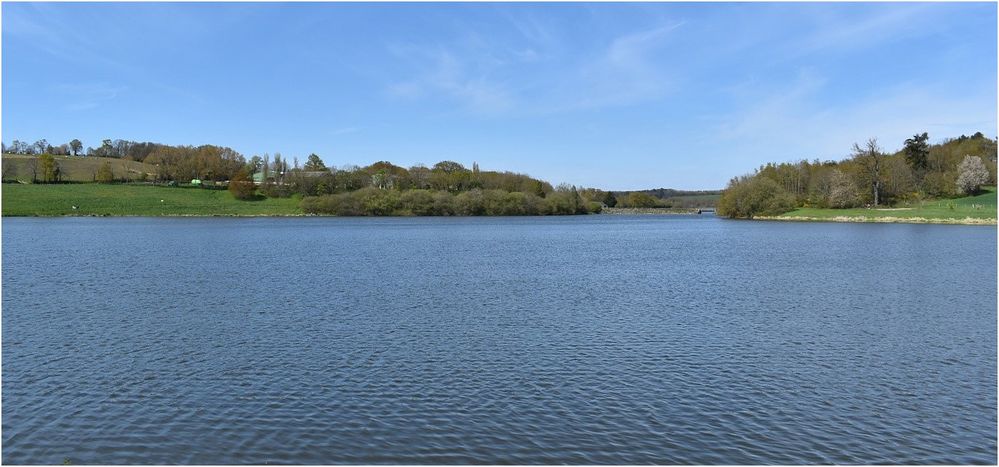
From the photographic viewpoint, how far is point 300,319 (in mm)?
21391

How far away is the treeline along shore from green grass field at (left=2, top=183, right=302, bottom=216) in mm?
181

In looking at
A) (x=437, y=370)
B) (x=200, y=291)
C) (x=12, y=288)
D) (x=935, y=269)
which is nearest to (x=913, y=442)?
(x=437, y=370)

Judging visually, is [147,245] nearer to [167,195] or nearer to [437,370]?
[437,370]

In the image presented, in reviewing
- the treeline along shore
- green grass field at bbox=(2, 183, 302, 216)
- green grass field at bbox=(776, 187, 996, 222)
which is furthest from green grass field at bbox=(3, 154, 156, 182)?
green grass field at bbox=(776, 187, 996, 222)

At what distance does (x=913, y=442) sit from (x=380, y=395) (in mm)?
9114

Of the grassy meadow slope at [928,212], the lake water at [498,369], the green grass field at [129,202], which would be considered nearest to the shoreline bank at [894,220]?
the grassy meadow slope at [928,212]

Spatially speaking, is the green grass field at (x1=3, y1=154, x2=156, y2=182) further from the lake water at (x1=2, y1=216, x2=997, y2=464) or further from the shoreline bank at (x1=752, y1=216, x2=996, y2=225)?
the lake water at (x1=2, y1=216, x2=997, y2=464)

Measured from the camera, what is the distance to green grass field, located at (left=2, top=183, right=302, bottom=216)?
122262 millimetres

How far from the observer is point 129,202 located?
13188 centimetres

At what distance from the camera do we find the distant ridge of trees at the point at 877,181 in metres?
112

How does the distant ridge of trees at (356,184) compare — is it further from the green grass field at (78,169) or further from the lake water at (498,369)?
the lake water at (498,369)

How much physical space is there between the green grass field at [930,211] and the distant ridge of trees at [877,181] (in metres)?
2.76

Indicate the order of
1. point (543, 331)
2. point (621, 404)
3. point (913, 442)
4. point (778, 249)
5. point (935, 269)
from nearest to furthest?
1. point (913, 442)
2. point (621, 404)
3. point (543, 331)
4. point (935, 269)
5. point (778, 249)

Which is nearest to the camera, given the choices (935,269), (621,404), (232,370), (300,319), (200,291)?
(621,404)
